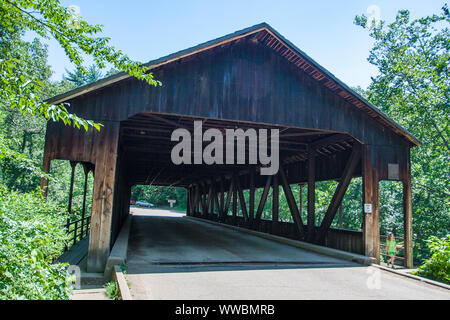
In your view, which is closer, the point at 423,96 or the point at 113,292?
the point at 113,292

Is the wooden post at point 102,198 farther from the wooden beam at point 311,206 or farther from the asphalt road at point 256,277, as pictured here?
the wooden beam at point 311,206

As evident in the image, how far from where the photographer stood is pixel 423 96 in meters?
20.3

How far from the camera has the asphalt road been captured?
6195mm

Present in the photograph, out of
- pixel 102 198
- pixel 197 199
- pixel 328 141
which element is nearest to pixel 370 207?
pixel 328 141

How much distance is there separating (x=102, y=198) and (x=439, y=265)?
8101 mm

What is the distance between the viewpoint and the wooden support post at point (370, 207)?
10.5 metres

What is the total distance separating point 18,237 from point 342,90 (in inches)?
354

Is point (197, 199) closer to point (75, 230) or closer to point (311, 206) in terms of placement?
point (311, 206)

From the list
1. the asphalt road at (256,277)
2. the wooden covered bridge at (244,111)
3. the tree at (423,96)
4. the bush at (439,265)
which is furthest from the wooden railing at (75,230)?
the tree at (423,96)

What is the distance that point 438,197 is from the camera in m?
21.6

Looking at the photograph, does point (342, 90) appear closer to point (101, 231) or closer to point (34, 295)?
point (101, 231)

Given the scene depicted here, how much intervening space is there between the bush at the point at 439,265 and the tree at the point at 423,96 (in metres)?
13.3

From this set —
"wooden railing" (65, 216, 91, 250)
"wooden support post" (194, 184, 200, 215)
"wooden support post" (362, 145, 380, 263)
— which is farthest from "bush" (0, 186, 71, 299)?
"wooden support post" (194, 184, 200, 215)
